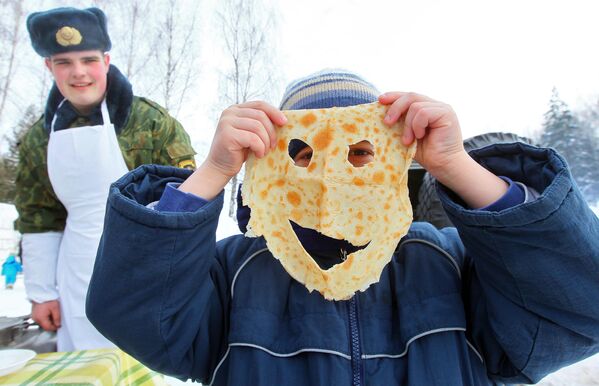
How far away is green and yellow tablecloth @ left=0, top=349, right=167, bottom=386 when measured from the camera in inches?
49.4

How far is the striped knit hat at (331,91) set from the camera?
55.2 inches

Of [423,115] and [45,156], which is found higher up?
[423,115]

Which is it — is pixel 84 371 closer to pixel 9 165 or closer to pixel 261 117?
pixel 261 117

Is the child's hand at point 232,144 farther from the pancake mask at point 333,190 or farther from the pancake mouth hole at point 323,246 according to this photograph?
the pancake mouth hole at point 323,246

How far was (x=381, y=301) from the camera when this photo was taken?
114 centimetres

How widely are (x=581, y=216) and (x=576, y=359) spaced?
399mm

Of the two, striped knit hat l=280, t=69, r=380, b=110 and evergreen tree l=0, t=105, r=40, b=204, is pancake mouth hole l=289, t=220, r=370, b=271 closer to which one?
striped knit hat l=280, t=69, r=380, b=110

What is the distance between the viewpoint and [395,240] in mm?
1108

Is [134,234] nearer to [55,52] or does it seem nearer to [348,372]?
[348,372]

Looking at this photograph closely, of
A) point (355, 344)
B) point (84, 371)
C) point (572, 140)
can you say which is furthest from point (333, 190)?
point (572, 140)

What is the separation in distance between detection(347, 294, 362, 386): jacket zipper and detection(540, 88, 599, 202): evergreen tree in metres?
28.4

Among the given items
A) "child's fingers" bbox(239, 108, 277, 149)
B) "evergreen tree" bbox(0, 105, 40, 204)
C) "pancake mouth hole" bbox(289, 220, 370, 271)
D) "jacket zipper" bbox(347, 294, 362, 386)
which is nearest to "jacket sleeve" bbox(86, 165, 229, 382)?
"child's fingers" bbox(239, 108, 277, 149)

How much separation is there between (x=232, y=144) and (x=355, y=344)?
2.15ft

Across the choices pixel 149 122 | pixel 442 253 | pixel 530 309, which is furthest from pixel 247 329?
pixel 149 122
